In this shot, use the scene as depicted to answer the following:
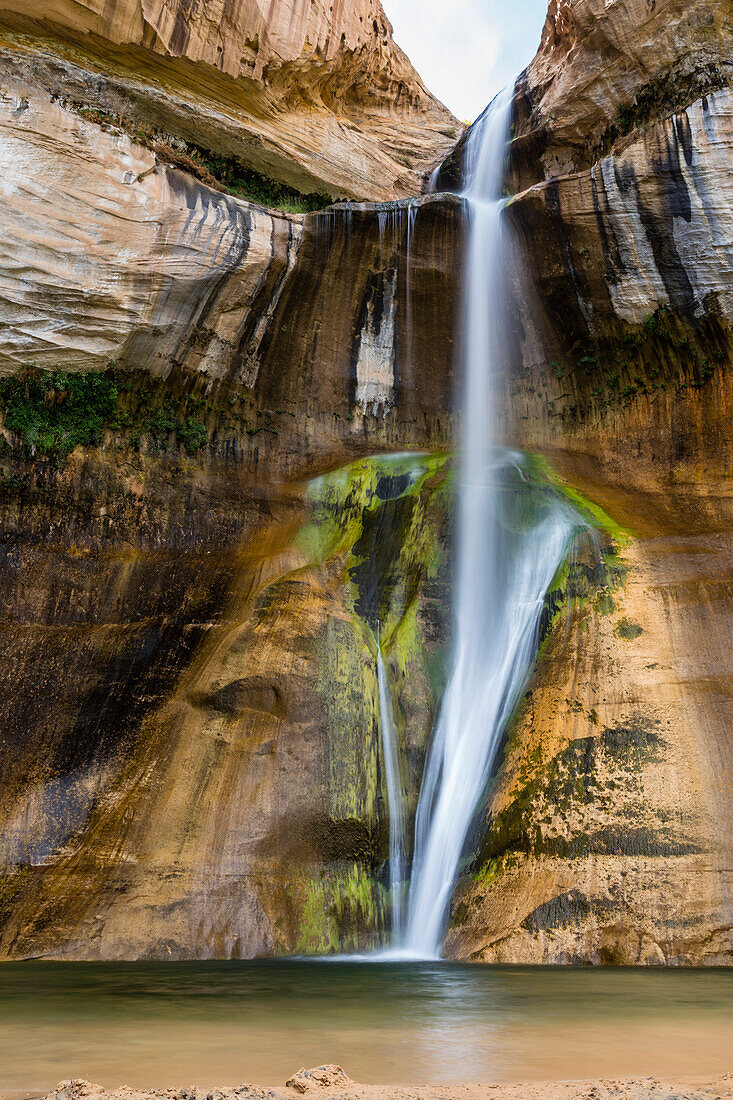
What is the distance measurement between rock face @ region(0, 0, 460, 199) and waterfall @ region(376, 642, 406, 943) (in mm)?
11779

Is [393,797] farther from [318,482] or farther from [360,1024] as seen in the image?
[318,482]

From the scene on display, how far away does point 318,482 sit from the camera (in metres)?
15.5

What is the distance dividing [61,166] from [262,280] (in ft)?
12.8

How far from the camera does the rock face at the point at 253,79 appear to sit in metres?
14.2

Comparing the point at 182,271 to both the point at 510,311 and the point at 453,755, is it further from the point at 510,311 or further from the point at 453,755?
the point at 453,755

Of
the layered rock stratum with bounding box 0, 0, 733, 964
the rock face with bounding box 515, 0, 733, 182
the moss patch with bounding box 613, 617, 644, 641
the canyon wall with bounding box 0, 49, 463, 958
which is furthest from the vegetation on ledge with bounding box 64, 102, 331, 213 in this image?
the moss patch with bounding box 613, 617, 644, 641

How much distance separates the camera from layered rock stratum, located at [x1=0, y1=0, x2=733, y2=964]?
30.7ft

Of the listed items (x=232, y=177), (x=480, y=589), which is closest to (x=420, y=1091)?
(x=480, y=589)

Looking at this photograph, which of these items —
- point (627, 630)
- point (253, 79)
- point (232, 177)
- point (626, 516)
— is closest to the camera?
point (627, 630)

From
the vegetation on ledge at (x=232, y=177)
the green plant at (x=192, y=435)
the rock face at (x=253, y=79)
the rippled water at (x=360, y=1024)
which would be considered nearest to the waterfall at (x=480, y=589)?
the rippled water at (x=360, y=1024)

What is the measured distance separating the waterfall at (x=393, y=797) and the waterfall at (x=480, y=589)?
19 cm

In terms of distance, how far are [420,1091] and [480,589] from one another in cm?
936

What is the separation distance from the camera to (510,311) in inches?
664

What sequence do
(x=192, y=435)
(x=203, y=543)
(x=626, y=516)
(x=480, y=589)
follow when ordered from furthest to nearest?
(x=192, y=435), (x=203, y=543), (x=626, y=516), (x=480, y=589)
